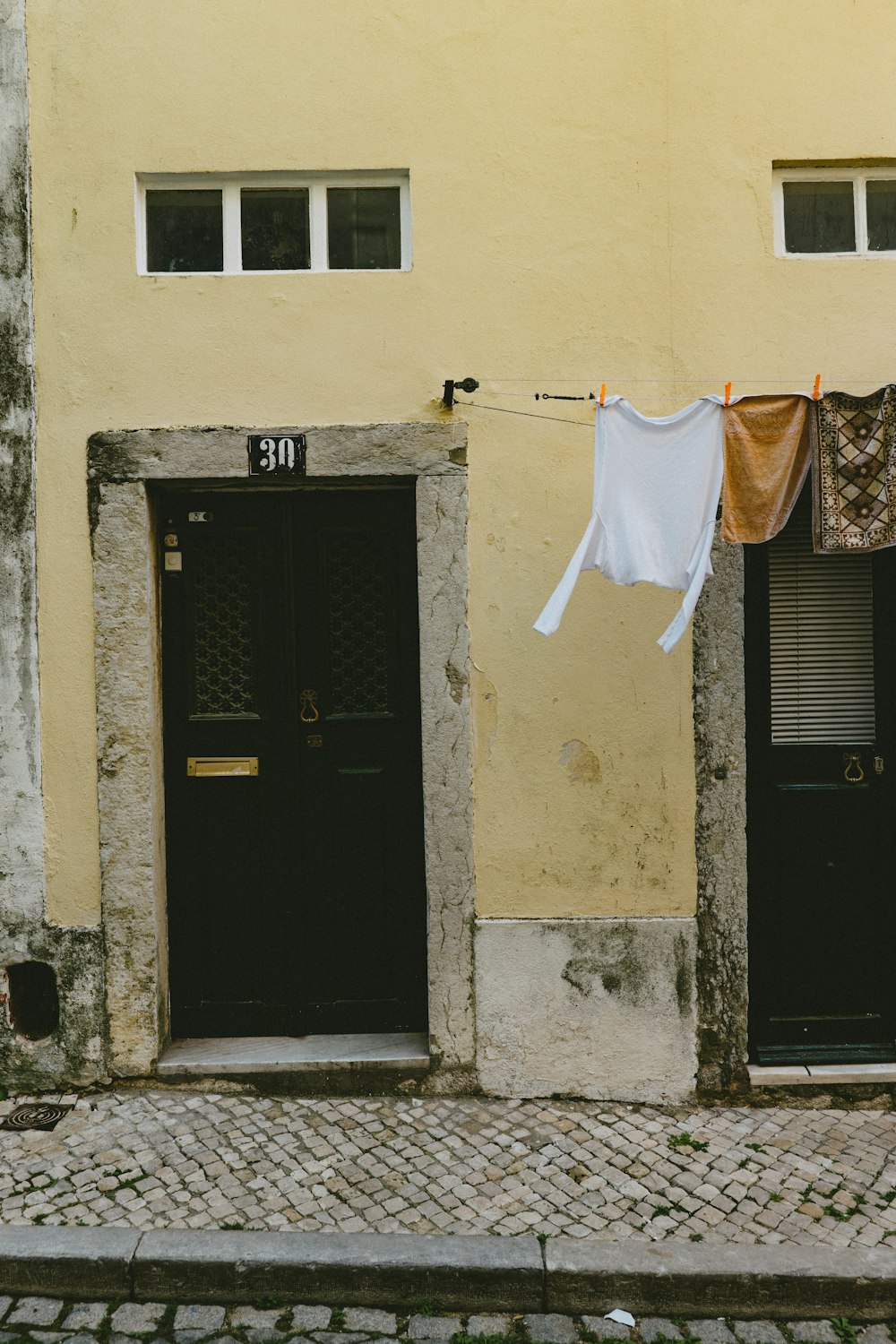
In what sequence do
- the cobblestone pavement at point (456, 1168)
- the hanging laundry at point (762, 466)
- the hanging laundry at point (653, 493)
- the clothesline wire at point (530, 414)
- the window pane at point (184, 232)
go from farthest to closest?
1. the window pane at point (184, 232)
2. the clothesline wire at point (530, 414)
3. the hanging laundry at point (762, 466)
4. the hanging laundry at point (653, 493)
5. the cobblestone pavement at point (456, 1168)

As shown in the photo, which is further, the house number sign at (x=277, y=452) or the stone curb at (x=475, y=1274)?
the house number sign at (x=277, y=452)

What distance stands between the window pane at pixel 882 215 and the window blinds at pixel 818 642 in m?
1.29

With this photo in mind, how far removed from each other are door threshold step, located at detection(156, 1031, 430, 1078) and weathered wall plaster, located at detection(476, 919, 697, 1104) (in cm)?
42

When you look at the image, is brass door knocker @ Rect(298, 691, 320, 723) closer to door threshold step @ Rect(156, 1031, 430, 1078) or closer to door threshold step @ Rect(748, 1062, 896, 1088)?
door threshold step @ Rect(156, 1031, 430, 1078)

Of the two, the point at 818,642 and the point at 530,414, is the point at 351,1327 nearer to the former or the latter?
the point at 818,642

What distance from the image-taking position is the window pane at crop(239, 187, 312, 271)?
430cm

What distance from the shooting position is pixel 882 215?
14.0 ft

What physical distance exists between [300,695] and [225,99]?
275 cm

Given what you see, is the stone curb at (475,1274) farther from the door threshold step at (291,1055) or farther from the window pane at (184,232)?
the window pane at (184,232)

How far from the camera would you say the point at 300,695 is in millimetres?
4469

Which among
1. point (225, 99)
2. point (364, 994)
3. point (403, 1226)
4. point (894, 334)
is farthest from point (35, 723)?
point (894, 334)

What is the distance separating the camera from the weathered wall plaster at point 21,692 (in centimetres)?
419

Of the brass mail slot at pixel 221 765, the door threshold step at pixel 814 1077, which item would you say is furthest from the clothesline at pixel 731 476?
the door threshold step at pixel 814 1077

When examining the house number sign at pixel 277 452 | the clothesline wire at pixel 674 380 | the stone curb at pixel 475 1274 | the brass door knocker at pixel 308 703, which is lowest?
the stone curb at pixel 475 1274
